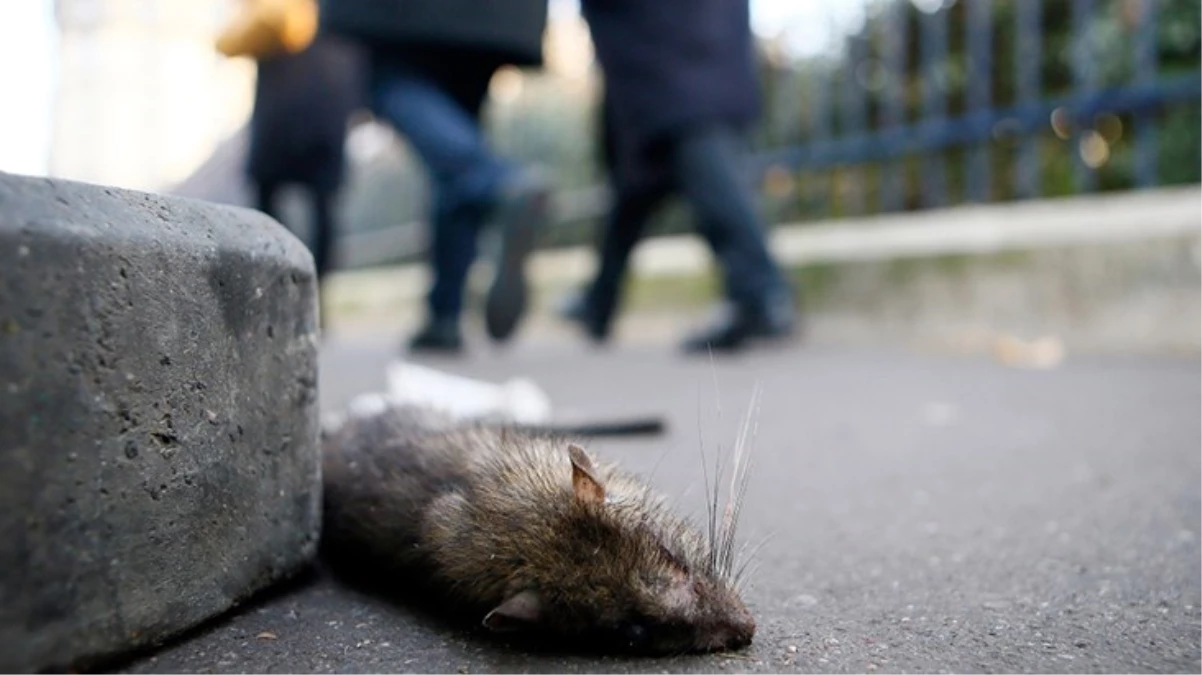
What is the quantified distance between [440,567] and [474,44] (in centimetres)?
441

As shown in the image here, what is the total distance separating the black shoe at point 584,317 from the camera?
7051 millimetres

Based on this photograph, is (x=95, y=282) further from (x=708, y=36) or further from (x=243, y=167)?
(x=243, y=167)

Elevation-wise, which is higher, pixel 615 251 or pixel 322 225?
pixel 322 225

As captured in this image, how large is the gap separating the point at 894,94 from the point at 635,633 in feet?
20.9

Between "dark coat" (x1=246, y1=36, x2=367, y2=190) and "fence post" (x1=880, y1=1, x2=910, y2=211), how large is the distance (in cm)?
367

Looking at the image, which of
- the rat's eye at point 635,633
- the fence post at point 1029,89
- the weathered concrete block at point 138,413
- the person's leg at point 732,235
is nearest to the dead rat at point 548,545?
the rat's eye at point 635,633

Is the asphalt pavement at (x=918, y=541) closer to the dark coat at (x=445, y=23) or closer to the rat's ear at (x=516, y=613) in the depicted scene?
the rat's ear at (x=516, y=613)

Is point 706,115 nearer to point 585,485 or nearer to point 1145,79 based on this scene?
point 1145,79

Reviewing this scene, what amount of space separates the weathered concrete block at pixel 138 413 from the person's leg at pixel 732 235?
3.80m

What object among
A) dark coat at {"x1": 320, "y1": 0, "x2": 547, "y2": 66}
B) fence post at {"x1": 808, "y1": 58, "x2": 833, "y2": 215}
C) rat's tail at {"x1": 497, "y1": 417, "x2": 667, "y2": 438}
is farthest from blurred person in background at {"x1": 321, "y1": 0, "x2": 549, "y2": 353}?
fence post at {"x1": 808, "y1": 58, "x2": 833, "y2": 215}

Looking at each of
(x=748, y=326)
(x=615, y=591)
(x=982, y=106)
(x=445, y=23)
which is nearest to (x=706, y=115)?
(x=748, y=326)

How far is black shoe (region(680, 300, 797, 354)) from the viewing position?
554 cm

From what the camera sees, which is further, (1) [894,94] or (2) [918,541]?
(1) [894,94]

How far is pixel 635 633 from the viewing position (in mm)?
1637
